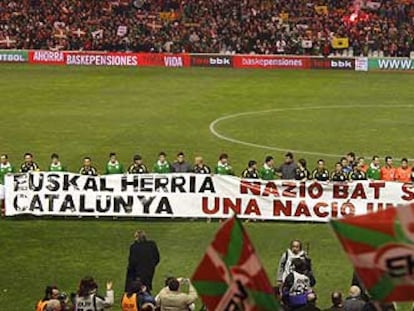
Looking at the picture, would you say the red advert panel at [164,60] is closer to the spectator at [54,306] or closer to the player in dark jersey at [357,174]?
the player in dark jersey at [357,174]

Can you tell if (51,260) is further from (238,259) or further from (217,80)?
(217,80)

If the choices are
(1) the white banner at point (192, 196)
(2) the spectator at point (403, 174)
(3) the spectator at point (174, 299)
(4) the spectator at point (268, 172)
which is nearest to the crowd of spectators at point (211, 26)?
(2) the spectator at point (403, 174)

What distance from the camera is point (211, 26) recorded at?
51219 mm

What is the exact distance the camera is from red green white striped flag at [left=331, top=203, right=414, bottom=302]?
557 cm

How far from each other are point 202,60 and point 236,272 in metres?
41.7

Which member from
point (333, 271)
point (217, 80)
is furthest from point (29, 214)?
point (217, 80)

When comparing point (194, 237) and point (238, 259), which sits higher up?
point (238, 259)

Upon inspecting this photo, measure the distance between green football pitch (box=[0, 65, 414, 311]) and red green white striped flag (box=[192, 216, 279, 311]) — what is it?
8.96 meters

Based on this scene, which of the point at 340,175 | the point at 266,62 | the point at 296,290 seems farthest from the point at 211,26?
the point at 296,290

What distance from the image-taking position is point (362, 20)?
51.4 meters

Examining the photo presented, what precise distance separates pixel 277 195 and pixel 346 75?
2576 cm

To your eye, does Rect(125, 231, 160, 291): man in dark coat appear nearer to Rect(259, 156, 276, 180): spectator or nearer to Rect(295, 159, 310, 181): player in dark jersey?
Rect(295, 159, 310, 181): player in dark jersey

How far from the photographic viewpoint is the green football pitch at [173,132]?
56.6ft

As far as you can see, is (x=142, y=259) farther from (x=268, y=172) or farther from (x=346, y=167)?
(x=346, y=167)
